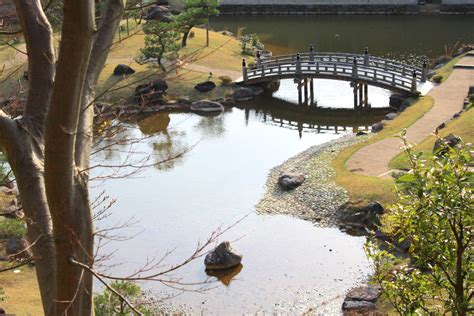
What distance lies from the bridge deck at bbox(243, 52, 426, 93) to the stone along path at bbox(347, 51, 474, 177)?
5.88 ft

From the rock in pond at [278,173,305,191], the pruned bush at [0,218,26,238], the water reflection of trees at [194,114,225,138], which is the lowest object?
the water reflection of trees at [194,114,225,138]

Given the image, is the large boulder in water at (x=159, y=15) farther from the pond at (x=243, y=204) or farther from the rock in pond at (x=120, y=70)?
the pond at (x=243, y=204)

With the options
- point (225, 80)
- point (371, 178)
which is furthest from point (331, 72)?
point (371, 178)

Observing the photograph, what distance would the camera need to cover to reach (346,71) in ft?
137

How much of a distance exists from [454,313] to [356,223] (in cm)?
1816

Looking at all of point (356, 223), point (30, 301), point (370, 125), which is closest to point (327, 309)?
point (356, 223)

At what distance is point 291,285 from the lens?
21531 millimetres

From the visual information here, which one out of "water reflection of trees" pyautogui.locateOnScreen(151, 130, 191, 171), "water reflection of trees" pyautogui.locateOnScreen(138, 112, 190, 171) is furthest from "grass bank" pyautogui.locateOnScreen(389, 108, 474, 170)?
"water reflection of trees" pyautogui.locateOnScreen(151, 130, 191, 171)

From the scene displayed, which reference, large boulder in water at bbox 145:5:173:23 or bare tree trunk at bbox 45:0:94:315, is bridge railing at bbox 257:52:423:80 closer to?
large boulder in water at bbox 145:5:173:23

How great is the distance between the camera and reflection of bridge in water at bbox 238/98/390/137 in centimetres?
3803

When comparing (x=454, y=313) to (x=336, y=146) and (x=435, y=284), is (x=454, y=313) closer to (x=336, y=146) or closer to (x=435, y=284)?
(x=435, y=284)

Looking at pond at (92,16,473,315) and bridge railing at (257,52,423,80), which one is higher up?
bridge railing at (257,52,423,80)

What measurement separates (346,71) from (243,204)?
1705cm

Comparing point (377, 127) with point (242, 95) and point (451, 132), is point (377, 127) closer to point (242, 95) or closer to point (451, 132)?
point (451, 132)
